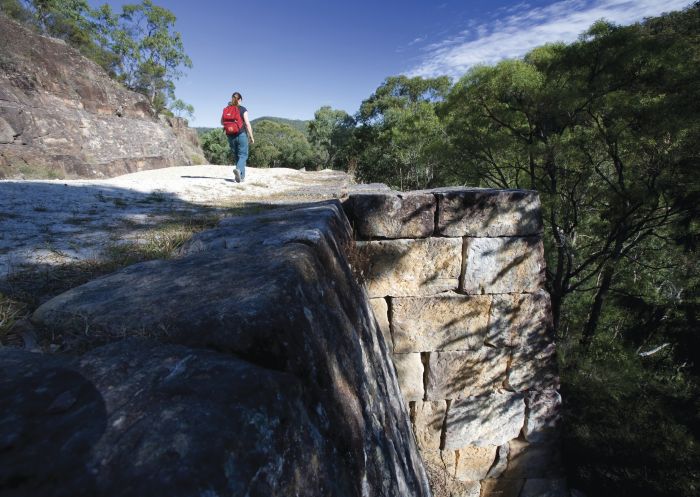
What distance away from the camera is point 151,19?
2972 centimetres

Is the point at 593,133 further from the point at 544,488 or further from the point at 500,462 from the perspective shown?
the point at 500,462

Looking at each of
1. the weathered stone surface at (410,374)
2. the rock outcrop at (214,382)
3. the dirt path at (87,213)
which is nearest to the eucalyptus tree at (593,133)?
the weathered stone surface at (410,374)

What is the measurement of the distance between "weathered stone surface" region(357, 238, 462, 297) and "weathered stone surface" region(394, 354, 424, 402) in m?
0.68

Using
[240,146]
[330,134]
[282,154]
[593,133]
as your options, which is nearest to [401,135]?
[593,133]

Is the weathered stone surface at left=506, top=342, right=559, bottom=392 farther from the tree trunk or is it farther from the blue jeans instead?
the tree trunk

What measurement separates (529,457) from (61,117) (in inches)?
463

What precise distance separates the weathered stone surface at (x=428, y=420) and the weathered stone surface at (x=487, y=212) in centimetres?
183

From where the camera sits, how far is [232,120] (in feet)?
20.4

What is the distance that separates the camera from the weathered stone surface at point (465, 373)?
356 cm

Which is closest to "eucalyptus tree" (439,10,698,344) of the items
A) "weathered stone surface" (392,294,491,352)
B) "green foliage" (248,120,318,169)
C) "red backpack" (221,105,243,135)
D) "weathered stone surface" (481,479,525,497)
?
"weathered stone surface" (392,294,491,352)

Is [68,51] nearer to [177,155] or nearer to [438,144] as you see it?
[177,155]

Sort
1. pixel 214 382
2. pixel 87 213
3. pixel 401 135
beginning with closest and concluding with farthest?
pixel 214 382 < pixel 87 213 < pixel 401 135

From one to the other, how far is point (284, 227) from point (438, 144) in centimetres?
1339

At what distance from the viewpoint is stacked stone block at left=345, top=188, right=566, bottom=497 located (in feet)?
10.5
